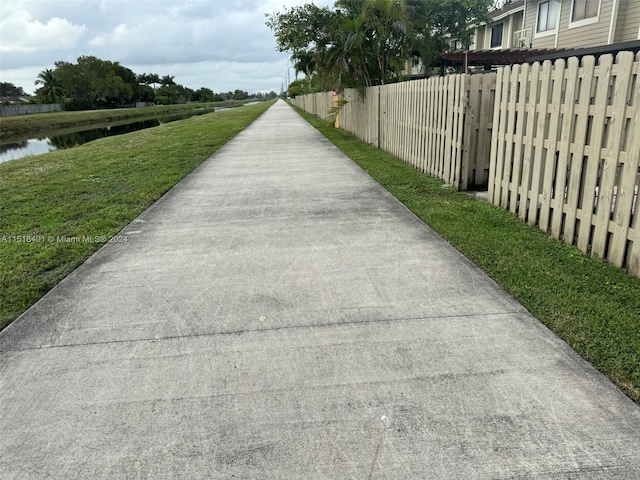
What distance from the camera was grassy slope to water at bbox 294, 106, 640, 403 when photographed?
3.01 metres

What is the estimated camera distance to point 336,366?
116 inches

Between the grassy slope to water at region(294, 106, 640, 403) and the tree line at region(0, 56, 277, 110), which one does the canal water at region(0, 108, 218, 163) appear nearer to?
the grassy slope to water at region(294, 106, 640, 403)

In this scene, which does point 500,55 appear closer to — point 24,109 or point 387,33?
point 387,33

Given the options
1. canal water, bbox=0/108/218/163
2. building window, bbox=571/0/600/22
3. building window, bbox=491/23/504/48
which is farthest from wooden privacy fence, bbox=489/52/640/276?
building window, bbox=491/23/504/48

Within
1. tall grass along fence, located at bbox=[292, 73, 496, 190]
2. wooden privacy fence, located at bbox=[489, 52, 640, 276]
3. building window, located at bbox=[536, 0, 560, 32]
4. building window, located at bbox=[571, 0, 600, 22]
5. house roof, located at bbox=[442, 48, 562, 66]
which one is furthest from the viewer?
building window, located at bbox=[536, 0, 560, 32]

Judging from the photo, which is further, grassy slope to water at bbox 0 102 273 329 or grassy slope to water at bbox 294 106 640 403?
grassy slope to water at bbox 0 102 273 329

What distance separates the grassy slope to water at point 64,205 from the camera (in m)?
4.56

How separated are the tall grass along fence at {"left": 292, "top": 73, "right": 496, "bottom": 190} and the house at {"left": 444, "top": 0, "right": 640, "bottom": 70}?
3.96 m

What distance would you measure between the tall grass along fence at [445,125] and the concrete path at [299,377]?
310 centimetres

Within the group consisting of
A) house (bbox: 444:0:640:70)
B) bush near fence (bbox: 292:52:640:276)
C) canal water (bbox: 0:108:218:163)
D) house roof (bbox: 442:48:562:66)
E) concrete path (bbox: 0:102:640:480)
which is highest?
house (bbox: 444:0:640:70)

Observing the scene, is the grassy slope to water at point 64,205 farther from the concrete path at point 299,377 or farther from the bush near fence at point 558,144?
the bush near fence at point 558,144

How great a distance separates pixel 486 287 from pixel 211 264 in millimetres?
2503

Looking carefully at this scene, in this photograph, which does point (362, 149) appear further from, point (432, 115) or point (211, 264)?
point (211, 264)

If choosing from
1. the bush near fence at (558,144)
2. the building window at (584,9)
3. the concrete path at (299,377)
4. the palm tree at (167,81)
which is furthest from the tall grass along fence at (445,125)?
the palm tree at (167,81)
